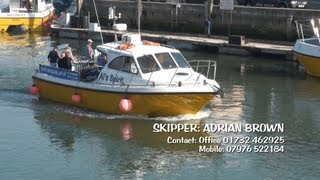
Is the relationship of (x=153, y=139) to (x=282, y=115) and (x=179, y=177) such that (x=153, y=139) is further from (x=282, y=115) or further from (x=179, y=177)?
(x=282, y=115)

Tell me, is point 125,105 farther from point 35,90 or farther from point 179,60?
point 35,90

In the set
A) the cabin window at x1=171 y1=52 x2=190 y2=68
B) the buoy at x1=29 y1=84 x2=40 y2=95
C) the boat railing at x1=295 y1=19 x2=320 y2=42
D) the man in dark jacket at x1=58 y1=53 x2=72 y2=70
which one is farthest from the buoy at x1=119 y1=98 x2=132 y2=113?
the boat railing at x1=295 y1=19 x2=320 y2=42

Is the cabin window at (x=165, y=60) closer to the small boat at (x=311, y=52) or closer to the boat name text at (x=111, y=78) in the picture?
the boat name text at (x=111, y=78)

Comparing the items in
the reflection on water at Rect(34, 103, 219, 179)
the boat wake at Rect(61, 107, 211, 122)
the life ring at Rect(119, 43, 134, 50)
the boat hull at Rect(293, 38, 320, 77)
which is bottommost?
the reflection on water at Rect(34, 103, 219, 179)

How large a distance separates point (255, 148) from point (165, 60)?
422cm

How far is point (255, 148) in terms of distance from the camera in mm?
18109

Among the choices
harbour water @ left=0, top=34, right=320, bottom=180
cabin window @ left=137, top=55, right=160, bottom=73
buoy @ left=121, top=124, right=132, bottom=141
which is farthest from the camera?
cabin window @ left=137, top=55, right=160, bottom=73

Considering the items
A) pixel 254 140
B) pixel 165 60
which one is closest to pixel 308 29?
pixel 165 60

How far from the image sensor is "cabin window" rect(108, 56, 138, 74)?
20.3 meters

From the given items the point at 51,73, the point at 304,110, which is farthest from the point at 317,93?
the point at 51,73

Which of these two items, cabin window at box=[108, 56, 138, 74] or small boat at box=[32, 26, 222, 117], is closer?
small boat at box=[32, 26, 222, 117]

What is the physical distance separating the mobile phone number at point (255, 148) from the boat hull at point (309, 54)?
1063 centimetres

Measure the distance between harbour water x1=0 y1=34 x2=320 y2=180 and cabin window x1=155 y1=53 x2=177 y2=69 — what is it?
5.22ft

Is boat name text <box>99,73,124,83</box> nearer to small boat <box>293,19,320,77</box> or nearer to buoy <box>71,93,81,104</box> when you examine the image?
buoy <box>71,93,81,104</box>
